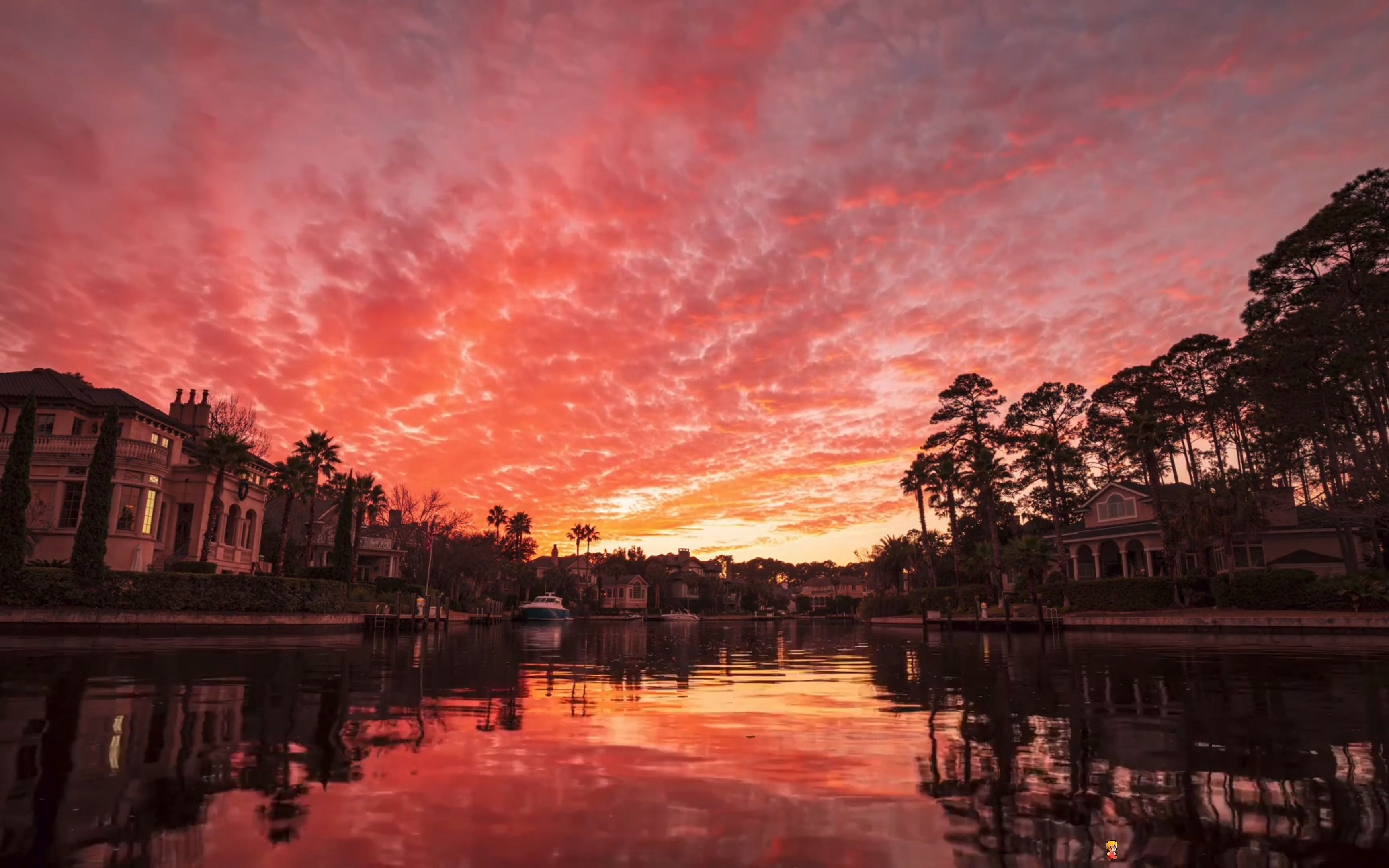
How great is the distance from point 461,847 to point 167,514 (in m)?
50.4

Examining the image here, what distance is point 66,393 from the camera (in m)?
43.0

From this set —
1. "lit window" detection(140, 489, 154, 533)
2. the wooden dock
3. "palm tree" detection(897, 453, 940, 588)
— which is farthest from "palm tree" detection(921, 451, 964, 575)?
"lit window" detection(140, 489, 154, 533)

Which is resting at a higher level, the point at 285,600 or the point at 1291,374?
the point at 1291,374

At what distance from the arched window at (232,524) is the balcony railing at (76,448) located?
792 centimetres

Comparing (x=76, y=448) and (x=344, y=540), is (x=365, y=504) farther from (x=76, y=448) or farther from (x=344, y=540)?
(x=76, y=448)

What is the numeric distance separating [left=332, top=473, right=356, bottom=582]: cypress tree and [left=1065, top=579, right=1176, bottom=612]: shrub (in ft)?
165

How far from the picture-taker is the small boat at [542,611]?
87.8 meters

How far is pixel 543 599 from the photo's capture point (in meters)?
92.6

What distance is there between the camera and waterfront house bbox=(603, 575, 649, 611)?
427 ft

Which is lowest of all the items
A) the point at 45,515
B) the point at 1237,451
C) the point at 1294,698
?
the point at 1294,698

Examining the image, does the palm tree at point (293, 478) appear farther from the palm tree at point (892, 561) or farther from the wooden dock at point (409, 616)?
the palm tree at point (892, 561)

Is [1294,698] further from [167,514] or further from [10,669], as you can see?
[167,514]

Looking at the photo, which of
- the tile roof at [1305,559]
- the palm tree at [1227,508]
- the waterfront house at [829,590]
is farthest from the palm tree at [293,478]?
the waterfront house at [829,590]

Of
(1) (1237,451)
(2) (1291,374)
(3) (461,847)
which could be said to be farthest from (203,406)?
(1) (1237,451)
